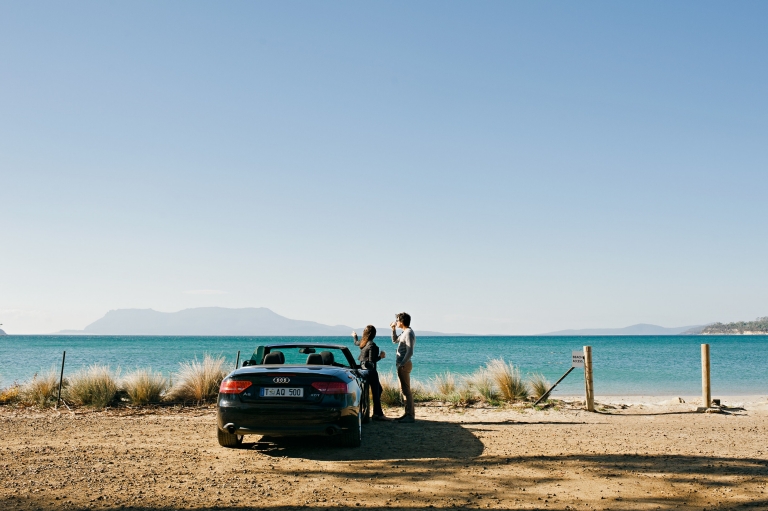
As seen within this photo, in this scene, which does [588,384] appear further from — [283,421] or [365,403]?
[283,421]

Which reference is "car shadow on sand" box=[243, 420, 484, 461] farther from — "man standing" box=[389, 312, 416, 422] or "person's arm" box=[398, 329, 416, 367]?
"person's arm" box=[398, 329, 416, 367]

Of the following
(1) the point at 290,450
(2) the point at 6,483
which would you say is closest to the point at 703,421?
(1) the point at 290,450

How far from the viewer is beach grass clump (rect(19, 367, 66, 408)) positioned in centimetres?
1446

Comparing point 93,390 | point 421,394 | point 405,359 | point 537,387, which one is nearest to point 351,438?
point 405,359

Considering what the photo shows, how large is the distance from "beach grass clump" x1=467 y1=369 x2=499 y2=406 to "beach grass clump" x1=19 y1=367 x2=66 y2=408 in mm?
9434

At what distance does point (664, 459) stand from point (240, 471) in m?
4.77

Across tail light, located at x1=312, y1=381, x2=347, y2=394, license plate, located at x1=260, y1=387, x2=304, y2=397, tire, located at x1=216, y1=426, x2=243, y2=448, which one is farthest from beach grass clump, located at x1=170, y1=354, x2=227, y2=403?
tail light, located at x1=312, y1=381, x2=347, y2=394

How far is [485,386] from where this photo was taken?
15.2 meters

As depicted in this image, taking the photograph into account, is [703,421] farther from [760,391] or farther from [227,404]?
[760,391]

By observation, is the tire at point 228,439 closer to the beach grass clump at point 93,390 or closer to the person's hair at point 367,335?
the person's hair at point 367,335

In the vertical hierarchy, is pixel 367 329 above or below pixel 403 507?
above

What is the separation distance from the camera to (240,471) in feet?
22.4

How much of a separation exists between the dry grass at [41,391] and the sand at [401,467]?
11.4 ft

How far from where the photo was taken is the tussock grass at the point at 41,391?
1446cm
